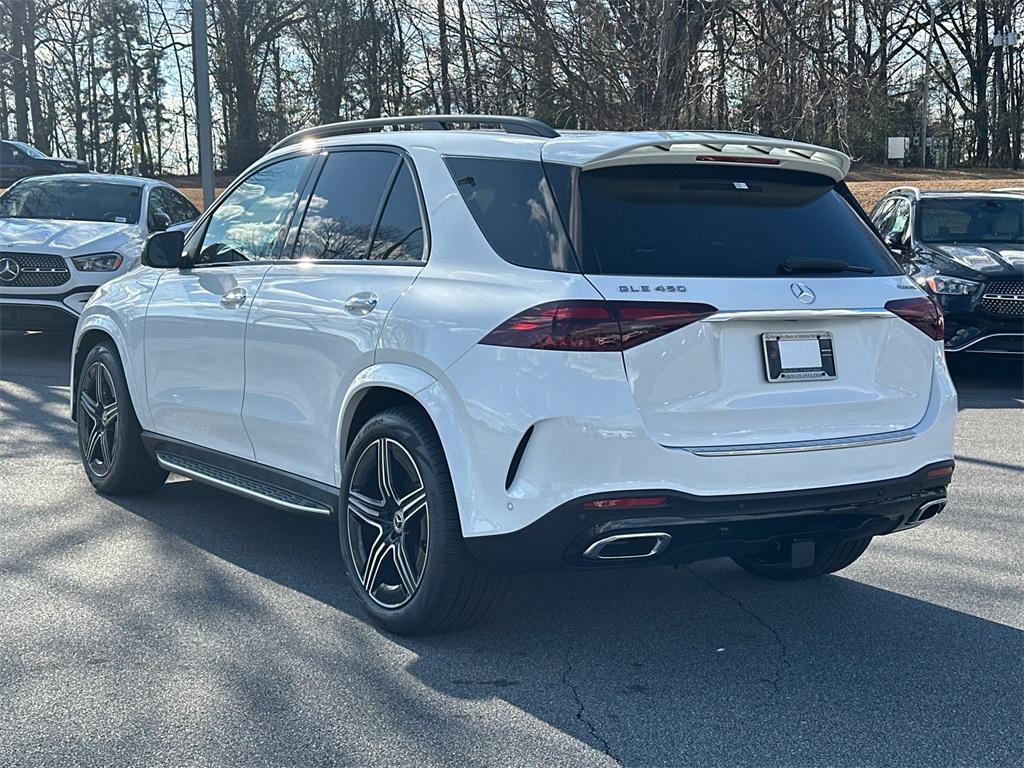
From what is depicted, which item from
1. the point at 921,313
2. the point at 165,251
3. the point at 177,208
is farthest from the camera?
the point at 177,208

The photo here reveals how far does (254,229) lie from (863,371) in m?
2.81

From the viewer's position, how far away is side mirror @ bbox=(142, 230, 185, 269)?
6.02 m

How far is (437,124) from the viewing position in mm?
5207

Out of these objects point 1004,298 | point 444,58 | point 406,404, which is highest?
point 444,58

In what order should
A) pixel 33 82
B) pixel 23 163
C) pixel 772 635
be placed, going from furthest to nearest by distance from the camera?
pixel 33 82, pixel 23 163, pixel 772 635

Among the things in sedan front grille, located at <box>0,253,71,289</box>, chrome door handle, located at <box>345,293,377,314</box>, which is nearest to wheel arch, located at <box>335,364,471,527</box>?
chrome door handle, located at <box>345,293,377,314</box>

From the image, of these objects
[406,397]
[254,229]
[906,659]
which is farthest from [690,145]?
[254,229]

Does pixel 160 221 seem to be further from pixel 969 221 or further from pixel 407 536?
pixel 407 536

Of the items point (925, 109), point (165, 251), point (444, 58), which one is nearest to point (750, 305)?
point (165, 251)

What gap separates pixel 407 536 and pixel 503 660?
55 centimetres

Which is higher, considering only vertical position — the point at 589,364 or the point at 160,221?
the point at 160,221

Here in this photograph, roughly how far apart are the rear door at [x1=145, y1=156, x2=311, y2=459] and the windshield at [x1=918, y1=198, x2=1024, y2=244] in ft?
26.9

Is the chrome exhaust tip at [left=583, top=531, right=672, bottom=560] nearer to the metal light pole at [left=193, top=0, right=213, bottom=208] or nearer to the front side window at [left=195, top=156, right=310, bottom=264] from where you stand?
the front side window at [left=195, top=156, right=310, bottom=264]

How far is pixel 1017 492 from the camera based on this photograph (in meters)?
6.96
